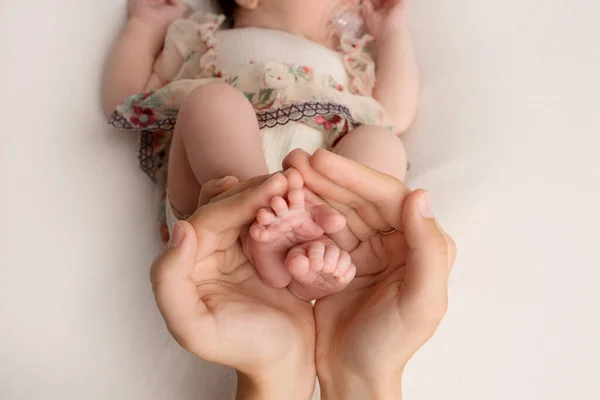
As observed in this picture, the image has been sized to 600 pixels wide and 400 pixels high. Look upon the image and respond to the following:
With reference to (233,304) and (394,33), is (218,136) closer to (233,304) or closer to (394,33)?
(233,304)

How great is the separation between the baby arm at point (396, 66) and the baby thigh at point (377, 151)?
7.5 inches

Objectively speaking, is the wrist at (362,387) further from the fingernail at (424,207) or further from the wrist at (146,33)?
the wrist at (146,33)

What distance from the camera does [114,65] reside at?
96 cm

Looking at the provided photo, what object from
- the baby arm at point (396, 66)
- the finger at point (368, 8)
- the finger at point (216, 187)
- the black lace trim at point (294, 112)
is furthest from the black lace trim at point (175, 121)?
the finger at point (368, 8)

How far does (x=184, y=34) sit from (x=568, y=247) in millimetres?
711

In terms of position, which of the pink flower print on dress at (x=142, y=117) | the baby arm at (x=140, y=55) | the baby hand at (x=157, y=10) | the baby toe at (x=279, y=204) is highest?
the baby toe at (x=279, y=204)

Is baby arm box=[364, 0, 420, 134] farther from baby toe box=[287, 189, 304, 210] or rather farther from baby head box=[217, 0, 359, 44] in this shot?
baby toe box=[287, 189, 304, 210]

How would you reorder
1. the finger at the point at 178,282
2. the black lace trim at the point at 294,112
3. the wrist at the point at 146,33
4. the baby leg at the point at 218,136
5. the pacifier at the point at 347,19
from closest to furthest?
the finger at the point at 178,282 → the baby leg at the point at 218,136 → the black lace trim at the point at 294,112 → the wrist at the point at 146,33 → the pacifier at the point at 347,19

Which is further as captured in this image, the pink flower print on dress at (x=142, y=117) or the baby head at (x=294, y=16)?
the baby head at (x=294, y=16)

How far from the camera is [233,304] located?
0.58 metres

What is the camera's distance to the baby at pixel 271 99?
600mm

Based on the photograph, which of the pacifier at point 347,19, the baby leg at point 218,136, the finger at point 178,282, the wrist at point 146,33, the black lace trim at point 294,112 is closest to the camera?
the finger at point 178,282

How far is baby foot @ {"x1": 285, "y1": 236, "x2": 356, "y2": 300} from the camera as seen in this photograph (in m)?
0.56

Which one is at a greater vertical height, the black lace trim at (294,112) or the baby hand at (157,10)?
the baby hand at (157,10)
